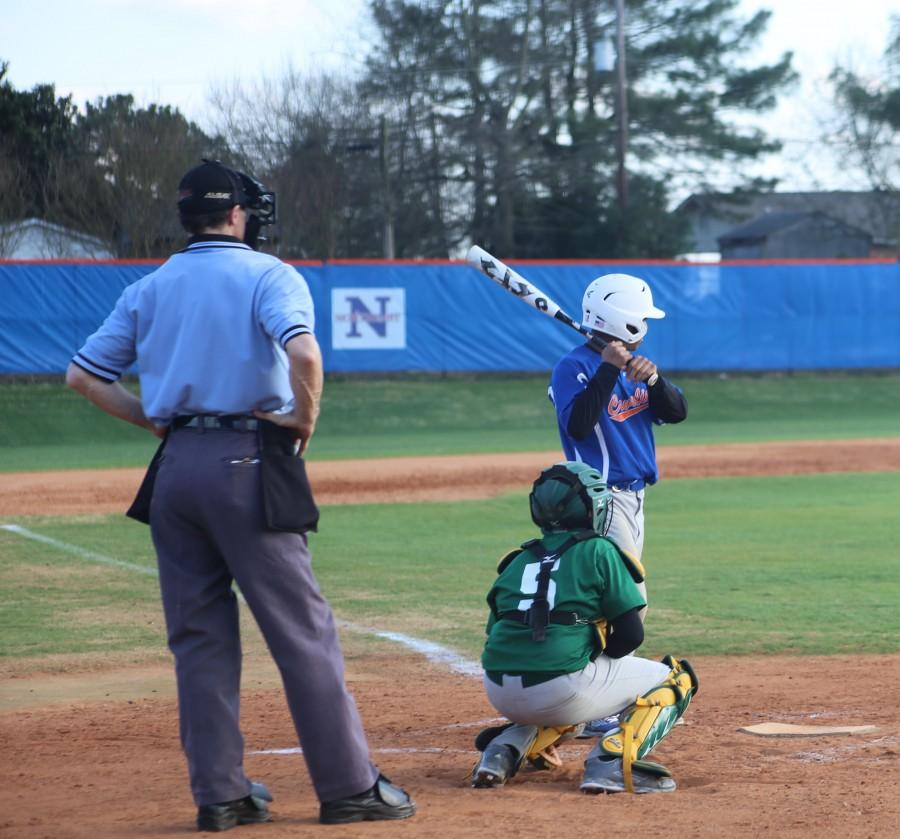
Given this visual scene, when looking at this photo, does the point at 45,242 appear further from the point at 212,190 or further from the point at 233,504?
the point at 233,504

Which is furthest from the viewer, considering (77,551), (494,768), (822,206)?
(822,206)

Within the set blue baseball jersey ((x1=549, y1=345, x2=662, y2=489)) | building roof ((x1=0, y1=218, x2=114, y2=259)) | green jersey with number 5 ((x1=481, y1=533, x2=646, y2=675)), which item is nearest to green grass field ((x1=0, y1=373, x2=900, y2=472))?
building roof ((x1=0, y1=218, x2=114, y2=259))

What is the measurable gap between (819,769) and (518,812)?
1.20 meters

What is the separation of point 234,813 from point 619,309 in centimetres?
266

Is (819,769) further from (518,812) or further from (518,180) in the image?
(518,180)

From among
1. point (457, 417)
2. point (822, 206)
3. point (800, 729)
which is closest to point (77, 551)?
point (800, 729)

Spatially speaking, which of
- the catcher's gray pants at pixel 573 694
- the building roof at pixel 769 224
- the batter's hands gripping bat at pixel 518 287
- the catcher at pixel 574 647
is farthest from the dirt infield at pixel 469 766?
the building roof at pixel 769 224

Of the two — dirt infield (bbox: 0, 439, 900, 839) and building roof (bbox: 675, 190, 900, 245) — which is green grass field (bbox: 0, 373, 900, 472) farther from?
building roof (bbox: 675, 190, 900, 245)

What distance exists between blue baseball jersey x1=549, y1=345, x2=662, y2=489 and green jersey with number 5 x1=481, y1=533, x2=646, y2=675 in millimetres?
1086

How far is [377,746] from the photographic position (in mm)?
5559

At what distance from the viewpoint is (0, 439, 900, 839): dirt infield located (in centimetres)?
432

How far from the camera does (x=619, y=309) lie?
5.86 m

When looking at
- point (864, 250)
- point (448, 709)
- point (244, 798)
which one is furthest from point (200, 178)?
point (864, 250)

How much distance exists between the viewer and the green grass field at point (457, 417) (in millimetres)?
21547
